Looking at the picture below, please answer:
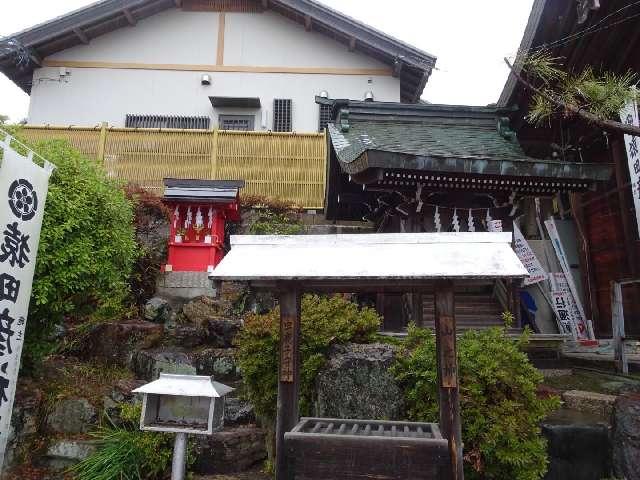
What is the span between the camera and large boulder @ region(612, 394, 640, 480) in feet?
16.7

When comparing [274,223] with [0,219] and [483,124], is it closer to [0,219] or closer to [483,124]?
[483,124]

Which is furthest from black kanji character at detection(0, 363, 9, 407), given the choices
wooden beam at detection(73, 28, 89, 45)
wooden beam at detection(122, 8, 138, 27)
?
wooden beam at detection(122, 8, 138, 27)

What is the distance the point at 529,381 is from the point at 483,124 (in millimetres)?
7961

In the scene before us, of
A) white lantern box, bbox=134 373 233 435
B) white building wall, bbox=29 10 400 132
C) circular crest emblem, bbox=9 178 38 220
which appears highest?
white building wall, bbox=29 10 400 132

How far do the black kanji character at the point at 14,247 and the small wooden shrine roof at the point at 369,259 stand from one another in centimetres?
233

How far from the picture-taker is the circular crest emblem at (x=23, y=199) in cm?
491

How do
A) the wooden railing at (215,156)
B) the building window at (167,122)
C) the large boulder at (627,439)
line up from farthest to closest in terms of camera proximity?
the building window at (167,122) < the wooden railing at (215,156) < the large boulder at (627,439)

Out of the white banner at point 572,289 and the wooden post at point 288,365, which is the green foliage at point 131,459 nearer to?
the wooden post at point 288,365

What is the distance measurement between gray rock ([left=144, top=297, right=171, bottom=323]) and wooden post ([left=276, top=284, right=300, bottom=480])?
543 centimetres

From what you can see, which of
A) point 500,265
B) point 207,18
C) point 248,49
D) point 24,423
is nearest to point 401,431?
point 500,265

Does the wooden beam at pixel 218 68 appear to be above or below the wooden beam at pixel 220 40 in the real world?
below

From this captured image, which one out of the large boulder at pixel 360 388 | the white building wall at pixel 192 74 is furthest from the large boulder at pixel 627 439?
the white building wall at pixel 192 74

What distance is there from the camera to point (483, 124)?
11.3 metres

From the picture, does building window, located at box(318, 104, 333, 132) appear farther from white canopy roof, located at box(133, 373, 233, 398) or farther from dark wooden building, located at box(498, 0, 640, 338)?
white canopy roof, located at box(133, 373, 233, 398)
